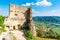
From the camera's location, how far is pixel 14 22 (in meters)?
23.5

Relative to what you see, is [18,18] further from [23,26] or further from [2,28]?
[2,28]

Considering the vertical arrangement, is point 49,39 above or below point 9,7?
below

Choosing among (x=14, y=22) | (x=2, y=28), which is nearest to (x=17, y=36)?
(x=2, y=28)

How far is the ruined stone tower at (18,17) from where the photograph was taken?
2298 cm

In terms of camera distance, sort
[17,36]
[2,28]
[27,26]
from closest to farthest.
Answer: [17,36]
[2,28]
[27,26]

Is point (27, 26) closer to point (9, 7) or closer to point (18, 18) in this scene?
point (18, 18)

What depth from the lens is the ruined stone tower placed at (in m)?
23.0

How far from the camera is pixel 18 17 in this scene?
23672 millimetres

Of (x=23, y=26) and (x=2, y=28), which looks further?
(x=23, y=26)

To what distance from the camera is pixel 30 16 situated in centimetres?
2302

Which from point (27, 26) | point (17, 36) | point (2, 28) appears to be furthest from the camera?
point (27, 26)

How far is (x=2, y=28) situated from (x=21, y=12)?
4204 mm

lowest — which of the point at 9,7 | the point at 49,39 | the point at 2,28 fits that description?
the point at 49,39

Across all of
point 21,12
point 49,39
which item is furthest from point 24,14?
point 49,39
